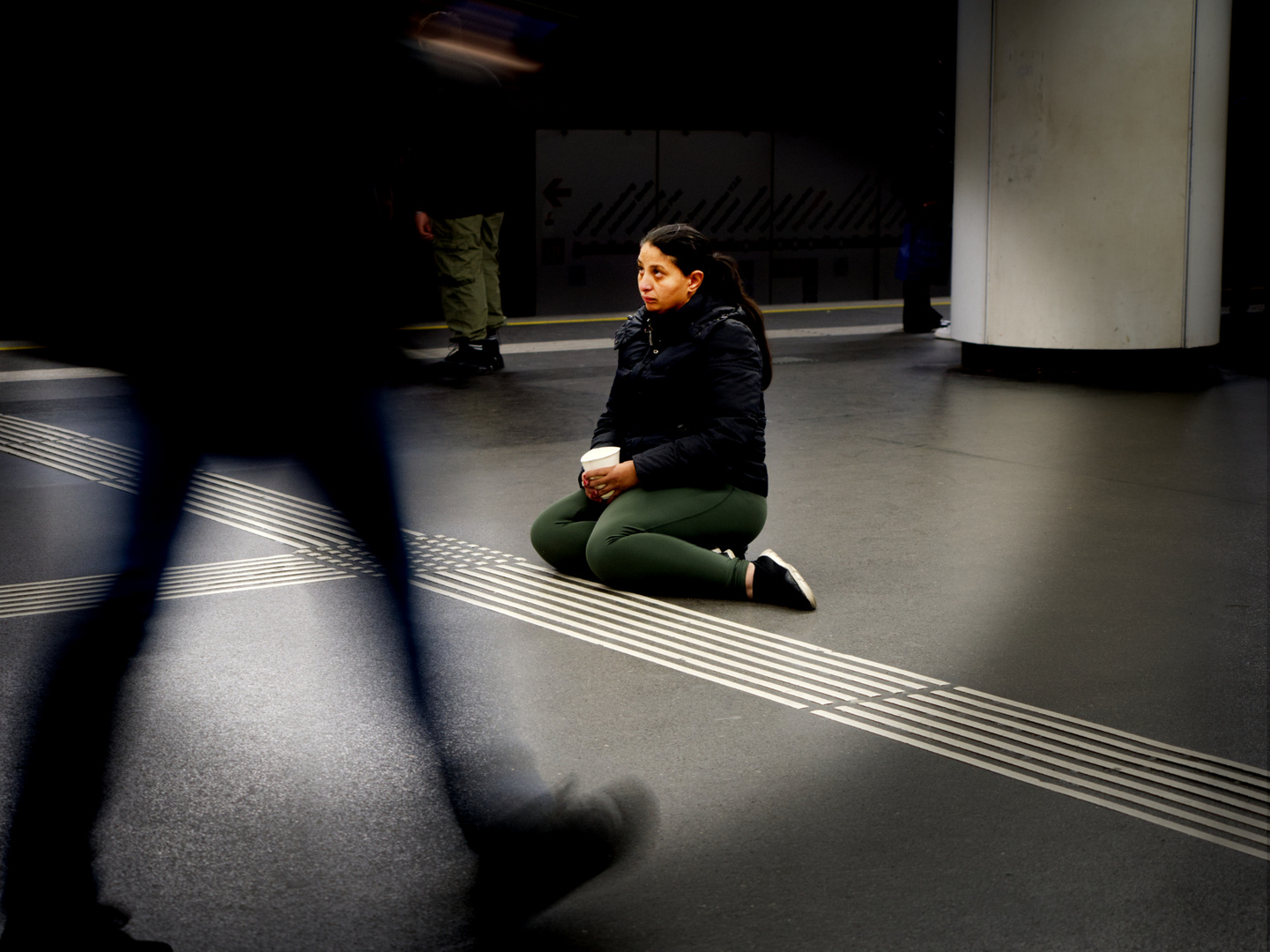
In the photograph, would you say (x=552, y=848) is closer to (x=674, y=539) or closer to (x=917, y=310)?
(x=674, y=539)

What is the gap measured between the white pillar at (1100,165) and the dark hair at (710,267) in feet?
18.1

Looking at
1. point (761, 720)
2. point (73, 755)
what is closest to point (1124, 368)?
point (761, 720)

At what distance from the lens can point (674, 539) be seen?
14.9ft

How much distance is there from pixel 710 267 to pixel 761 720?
5.48ft

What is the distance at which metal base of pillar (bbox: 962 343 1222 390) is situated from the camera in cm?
964

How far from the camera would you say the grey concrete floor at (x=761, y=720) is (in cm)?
256

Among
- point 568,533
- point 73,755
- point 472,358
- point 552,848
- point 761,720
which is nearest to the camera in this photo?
point 552,848

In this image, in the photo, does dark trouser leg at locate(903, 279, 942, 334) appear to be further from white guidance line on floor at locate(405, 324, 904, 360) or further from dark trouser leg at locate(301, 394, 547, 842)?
dark trouser leg at locate(301, 394, 547, 842)

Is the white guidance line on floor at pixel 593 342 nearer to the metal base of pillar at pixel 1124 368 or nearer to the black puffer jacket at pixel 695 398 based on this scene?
the metal base of pillar at pixel 1124 368

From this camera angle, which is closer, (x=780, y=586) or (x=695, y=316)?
(x=780, y=586)

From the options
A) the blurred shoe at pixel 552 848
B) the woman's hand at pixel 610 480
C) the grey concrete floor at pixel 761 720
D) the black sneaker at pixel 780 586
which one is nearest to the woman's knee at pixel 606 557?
the woman's hand at pixel 610 480

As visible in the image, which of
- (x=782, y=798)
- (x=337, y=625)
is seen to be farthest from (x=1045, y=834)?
(x=337, y=625)

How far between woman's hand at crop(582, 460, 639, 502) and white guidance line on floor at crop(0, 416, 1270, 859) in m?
0.31

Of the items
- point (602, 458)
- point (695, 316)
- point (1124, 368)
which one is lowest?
point (1124, 368)
